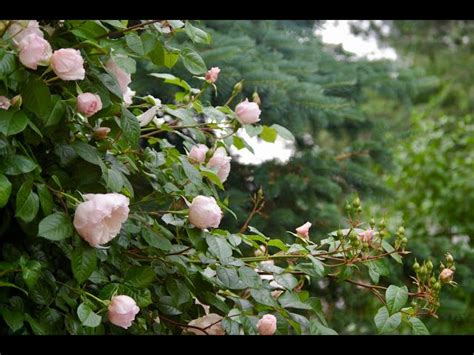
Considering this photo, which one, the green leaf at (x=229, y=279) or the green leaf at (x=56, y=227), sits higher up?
the green leaf at (x=56, y=227)

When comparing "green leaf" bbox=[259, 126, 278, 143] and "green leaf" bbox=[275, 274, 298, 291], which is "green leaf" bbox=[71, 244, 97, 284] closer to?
"green leaf" bbox=[275, 274, 298, 291]

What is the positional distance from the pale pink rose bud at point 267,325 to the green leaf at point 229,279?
5 centimetres

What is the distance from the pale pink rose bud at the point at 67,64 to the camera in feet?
2.60

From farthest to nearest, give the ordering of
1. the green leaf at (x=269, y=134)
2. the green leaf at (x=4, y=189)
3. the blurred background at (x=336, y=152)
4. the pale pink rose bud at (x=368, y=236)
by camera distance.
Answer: the blurred background at (x=336, y=152)
the green leaf at (x=269, y=134)
the pale pink rose bud at (x=368, y=236)
the green leaf at (x=4, y=189)

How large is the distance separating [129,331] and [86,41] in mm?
358

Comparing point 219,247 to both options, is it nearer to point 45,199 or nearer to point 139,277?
point 139,277

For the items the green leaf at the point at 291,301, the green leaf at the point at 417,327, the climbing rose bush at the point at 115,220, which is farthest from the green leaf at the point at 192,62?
the green leaf at the point at 417,327

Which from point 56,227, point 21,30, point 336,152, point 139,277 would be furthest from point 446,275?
point 336,152

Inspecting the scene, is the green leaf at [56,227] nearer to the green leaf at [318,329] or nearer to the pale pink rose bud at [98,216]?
the pale pink rose bud at [98,216]

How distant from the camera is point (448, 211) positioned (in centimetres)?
352

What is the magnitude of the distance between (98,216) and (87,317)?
0.11m

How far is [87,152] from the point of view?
854mm
